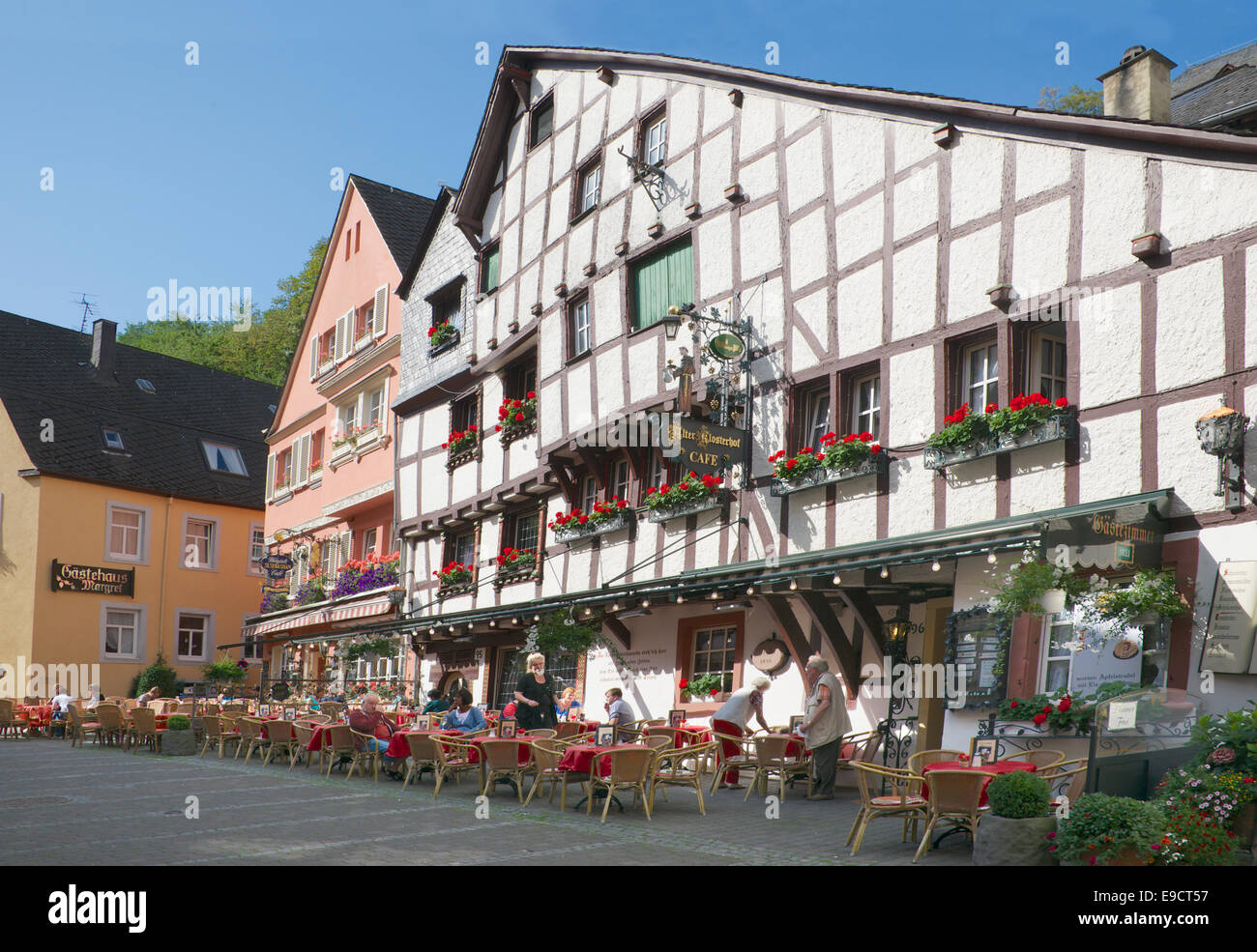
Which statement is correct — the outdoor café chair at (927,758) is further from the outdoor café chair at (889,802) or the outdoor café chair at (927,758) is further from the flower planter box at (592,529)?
the flower planter box at (592,529)

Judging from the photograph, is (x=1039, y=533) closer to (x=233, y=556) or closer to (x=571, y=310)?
(x=571, y=310)

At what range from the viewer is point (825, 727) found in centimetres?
1301

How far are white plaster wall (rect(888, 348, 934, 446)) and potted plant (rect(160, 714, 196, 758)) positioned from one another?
41.1 ft

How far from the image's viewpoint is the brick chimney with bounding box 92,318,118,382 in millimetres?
37281

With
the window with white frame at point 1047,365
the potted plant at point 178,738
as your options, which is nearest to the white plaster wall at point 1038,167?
the window with white frame at point 1047,365

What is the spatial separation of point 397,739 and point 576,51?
39.3ft

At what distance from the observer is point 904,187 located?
14.3 meters

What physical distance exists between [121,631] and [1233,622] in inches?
1156

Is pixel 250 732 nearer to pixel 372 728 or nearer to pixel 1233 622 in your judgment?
pixel 372 728

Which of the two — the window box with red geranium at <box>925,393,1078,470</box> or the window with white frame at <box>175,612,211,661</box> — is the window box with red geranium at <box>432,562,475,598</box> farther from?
the window with white frame at <box>175,612,211,661</box>

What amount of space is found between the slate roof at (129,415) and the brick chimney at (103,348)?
0.19 metres

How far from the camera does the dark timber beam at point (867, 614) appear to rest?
1430cm

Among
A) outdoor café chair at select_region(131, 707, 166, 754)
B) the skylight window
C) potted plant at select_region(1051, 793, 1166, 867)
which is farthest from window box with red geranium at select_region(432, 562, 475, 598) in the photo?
the skylight window
